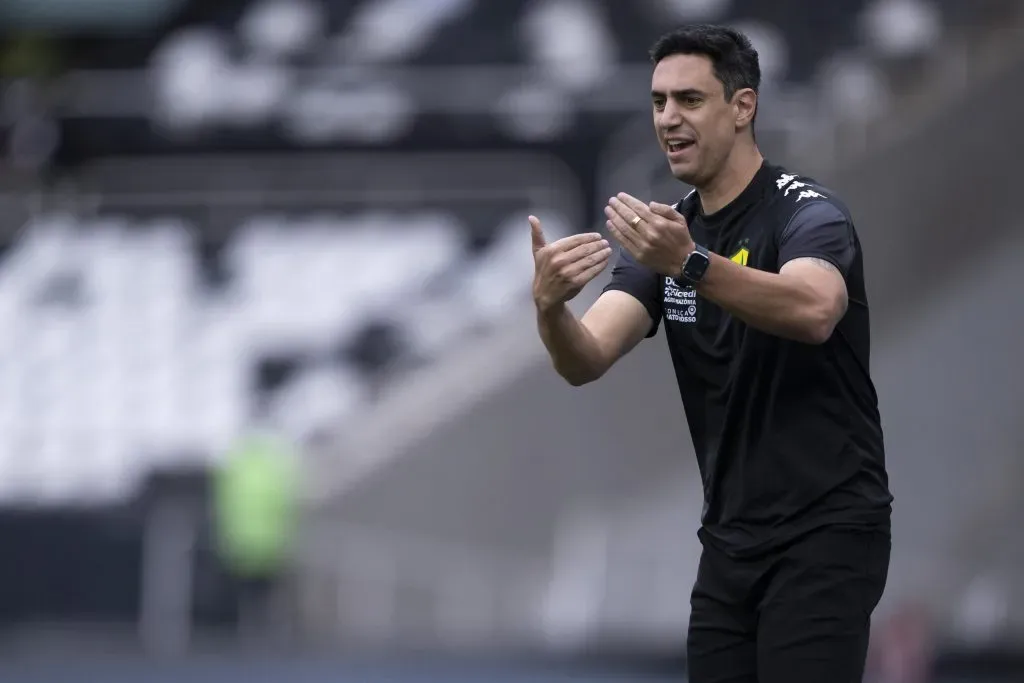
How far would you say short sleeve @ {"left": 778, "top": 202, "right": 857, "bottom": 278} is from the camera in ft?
12.4

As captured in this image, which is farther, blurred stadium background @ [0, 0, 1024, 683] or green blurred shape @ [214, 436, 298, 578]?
green blurred shape @ [214, 436, 298, 578]

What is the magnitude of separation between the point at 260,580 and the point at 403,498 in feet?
4.18

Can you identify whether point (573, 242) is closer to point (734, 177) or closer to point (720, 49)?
point (734, 177)

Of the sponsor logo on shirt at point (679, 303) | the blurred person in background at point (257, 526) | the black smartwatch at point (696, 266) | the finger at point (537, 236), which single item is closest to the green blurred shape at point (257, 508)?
the blurred person in background at point (257, 526)

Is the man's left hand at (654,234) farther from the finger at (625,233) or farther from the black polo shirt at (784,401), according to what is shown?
the black polo shirt at (784,401)

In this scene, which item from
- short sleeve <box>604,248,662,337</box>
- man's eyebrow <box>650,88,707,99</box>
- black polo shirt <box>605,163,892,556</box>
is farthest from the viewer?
short sleeve <box>604,248,662,337</box>

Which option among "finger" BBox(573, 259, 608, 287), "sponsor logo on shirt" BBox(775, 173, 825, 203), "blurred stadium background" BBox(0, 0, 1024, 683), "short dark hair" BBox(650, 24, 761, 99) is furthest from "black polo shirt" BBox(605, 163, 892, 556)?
"blurred stadium background" BBox(0, 0, 1024, 683)

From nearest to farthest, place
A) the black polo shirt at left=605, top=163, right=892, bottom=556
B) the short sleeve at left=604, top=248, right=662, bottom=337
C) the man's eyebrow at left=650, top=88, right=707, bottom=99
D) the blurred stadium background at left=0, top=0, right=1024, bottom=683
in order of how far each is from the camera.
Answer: the black polo shirt at left=605, top=163, right=892, bottom=556, the man's eyebrow at left=650, top=88, right=707, bottom=99, the short sleeve at left=604, top=248, right=662, bottom=337, the blurred stadium background at left=0, top=0, right=1024, bottom=683

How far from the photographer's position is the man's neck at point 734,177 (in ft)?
13.4

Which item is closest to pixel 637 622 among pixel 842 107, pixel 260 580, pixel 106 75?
pixel 260 580

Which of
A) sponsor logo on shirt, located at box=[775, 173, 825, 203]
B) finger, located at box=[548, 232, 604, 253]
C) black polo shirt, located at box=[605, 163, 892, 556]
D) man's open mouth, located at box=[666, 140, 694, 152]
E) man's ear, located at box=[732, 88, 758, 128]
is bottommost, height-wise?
black polo shirt, located at box=[605, 163, 892, 556]

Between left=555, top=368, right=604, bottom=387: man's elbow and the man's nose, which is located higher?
the man's nose

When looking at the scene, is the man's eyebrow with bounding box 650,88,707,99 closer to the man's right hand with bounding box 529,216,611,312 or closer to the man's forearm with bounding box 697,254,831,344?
the man's right hand with bounding box 529,216,611,312

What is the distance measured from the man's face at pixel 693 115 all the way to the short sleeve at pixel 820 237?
0.27m
